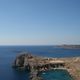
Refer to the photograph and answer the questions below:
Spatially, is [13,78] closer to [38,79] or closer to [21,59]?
[38,79]

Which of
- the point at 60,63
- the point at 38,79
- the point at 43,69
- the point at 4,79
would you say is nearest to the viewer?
the point at 38,79

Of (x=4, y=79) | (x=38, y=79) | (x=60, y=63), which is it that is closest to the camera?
(x=38, y=79)

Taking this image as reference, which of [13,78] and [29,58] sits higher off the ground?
[29,58]

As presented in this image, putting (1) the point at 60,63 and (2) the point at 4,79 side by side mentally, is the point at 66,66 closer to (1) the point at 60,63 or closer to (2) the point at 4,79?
(1) the point at 60,63

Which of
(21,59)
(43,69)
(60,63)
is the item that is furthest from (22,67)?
(60,63)

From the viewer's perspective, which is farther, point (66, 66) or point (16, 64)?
point (16, 64)

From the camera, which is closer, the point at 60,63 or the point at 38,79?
the point at 38,79

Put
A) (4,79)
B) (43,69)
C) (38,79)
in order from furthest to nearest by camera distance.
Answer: (43,69), (4,79), (38,79)

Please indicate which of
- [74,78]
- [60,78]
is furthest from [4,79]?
[74,78]

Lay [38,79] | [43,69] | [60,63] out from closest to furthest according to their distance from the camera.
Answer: [38,79] → [43,69] → [60,63]
